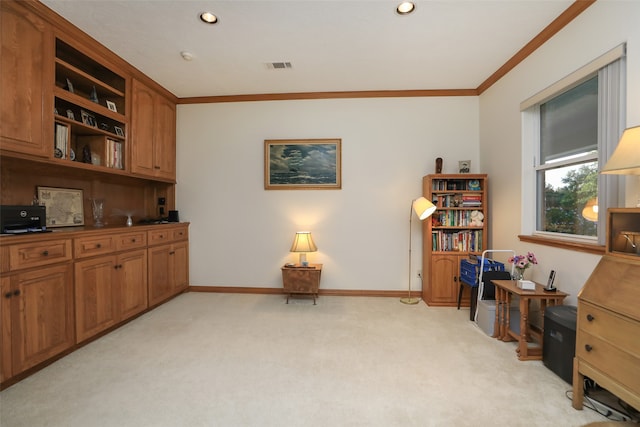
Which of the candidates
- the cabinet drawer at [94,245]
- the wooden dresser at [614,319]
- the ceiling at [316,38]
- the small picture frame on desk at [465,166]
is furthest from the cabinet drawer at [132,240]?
the small picture frame on desk at [465,166]

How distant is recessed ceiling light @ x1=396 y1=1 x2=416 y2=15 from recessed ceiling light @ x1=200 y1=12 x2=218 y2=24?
152 cm

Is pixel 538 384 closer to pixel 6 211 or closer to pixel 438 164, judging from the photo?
pixel 438 164

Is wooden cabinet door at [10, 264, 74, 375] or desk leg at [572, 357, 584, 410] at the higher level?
wooden cabinet door at [10, 264, 74, 375]

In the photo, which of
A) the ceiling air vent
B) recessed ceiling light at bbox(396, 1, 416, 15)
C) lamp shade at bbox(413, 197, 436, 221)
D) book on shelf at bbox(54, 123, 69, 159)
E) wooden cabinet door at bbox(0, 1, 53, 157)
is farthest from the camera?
lamp shade at bbox(413, 197, 436, 221)

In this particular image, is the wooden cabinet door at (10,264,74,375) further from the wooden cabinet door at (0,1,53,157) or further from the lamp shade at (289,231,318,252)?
the lamp shade at (289,231,318,252)

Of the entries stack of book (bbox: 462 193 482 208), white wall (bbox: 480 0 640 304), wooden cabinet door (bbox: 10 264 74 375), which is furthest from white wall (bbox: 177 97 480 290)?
wooden cabinet door (bbox: 10 264 74 375)

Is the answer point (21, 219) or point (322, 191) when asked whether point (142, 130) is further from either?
point (322, 191)

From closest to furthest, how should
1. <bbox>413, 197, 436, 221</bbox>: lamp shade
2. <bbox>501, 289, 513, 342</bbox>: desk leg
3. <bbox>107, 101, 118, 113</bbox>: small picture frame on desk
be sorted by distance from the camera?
<bbox>501, 289, 513, 342</bbox>: desk leg → <bbox>107, 101, 118, 113</bbox>: small picture frame on desk → <bbox>413, 197, 436, 221</bbox>: lamp shade

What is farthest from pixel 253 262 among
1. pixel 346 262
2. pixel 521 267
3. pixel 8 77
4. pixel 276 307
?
pixel 521 267

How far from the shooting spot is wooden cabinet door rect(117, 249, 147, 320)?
2.75 m

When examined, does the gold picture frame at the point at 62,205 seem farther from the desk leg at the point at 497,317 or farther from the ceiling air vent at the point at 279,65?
the desk leg at the point at 497,317

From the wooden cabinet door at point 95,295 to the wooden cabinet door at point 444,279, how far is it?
3.55 meters

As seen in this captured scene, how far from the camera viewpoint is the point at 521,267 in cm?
Result: 237

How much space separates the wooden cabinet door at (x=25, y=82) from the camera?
187 centimetres
